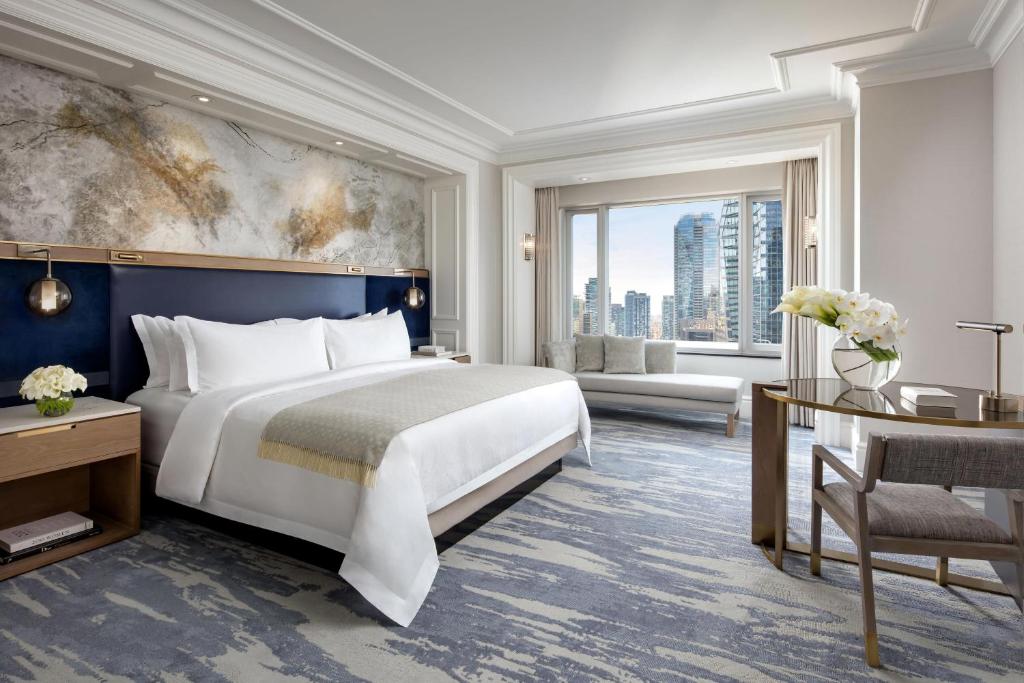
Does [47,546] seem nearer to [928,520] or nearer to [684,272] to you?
[928,520]

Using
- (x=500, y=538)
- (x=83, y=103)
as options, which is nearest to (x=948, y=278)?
(x=500, y=538)

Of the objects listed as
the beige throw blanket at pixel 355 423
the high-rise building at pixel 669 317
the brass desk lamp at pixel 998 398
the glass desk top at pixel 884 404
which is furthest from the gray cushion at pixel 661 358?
the brass desk lamp at pixel 998 398

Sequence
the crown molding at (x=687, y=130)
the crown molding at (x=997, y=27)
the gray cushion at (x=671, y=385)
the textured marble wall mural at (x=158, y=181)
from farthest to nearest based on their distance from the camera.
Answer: the gray cushion at (x=671, y=385), the crown molding at (x=687, y=130), the crown molding at (x=997, y=27), the textured marble wall mural at (x=158, y=181)

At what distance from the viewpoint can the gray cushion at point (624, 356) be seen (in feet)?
19.5

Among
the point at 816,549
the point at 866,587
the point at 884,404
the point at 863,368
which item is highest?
the point at 863,368

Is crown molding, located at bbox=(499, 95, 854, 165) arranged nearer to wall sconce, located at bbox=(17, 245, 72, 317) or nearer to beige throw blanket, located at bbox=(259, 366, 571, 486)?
beige throw blanket, located at bbox=(259, 366, 571, 486)

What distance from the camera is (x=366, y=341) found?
432 centimetres

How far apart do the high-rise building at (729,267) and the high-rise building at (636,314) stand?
843 millimetres

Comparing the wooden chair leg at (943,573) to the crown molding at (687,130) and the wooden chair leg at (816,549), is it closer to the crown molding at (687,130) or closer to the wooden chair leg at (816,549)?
the wooden chair leg at (816,549)

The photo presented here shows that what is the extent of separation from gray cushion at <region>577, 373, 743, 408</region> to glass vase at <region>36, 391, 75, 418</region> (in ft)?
13.6

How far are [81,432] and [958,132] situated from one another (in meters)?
5.39

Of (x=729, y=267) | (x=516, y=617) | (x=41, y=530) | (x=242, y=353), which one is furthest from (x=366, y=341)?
(x=729, y=267)

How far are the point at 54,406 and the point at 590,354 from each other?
4.67 metres

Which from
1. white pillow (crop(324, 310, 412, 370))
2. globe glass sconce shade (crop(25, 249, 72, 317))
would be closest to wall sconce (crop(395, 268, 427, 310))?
white pillow (crop(324, 310, 412, 370))
